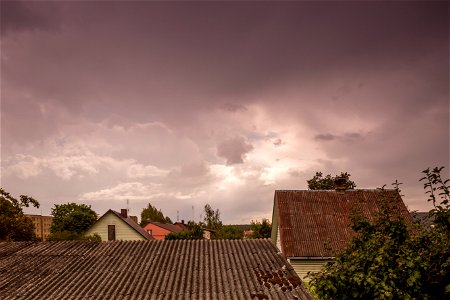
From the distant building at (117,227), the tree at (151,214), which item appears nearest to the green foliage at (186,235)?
the distant building at (117,227)

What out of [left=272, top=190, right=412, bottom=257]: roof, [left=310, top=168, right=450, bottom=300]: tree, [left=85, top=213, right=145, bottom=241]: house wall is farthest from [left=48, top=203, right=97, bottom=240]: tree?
[left=310, top=168, right=450, bottom=300]: tree

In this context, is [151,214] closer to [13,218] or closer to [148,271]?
[13,218]

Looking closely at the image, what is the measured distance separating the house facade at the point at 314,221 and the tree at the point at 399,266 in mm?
12194

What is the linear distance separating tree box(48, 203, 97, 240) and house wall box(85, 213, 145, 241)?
61.6 ft

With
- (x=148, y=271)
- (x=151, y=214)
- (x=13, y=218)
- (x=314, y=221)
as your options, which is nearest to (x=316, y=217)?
(x=314, y=221)

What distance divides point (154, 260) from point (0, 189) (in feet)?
85.5

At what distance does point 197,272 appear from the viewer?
38.8 ft

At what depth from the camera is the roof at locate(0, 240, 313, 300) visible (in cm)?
1058

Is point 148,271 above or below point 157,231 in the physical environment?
above

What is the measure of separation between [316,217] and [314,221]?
0.52 meters

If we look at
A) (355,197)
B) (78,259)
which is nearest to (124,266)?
(78,259)

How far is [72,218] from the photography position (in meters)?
58.7

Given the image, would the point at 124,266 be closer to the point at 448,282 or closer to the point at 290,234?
the point at 448,282

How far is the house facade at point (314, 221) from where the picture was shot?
71.6 ft
